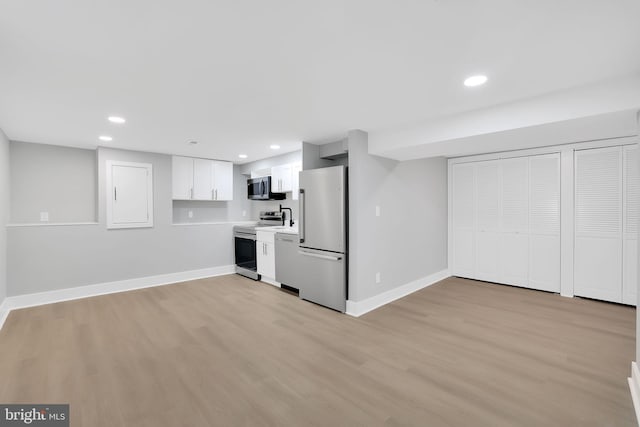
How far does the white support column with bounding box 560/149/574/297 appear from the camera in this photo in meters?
4.11

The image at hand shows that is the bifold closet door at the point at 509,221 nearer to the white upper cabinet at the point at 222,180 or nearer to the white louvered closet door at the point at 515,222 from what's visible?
the white louvered closet door at the point at 515,222

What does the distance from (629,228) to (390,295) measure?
320 cm

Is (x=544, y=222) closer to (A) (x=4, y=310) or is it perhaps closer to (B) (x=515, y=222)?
(B) (x=515, y=222)

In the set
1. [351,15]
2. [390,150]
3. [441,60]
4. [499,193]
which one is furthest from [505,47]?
[499,193]

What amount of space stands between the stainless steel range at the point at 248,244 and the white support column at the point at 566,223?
179 inches

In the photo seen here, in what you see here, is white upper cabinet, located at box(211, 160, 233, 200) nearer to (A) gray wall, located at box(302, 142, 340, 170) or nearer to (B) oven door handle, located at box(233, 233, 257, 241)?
(B) oven door handle, located at box(233, 233, 257, 241)

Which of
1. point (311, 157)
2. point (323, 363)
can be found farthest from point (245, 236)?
point (323, 363)

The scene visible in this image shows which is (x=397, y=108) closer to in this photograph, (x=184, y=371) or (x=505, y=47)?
(x=505, y=47)

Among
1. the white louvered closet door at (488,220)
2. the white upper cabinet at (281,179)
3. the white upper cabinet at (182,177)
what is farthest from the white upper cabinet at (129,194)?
the white louvered closet door at (488,220)

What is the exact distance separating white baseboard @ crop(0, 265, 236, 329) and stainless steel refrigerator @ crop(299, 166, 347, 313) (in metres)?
2.37

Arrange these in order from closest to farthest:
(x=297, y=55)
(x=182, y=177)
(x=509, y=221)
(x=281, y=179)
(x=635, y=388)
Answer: (x=297, y=55) < (x=635, y=388) < (x=509, y=221) < (x=281, y=179) < (x=182, y=177)

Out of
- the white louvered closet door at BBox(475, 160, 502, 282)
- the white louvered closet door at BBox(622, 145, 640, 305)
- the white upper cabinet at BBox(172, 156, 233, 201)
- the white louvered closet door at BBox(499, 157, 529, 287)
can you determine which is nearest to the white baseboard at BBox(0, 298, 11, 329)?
the white upper cabinet at BBox(172, 156, 233, 201)

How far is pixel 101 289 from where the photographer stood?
176 inches

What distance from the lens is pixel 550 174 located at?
429cm
